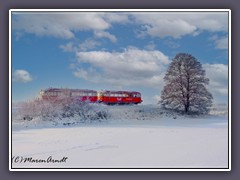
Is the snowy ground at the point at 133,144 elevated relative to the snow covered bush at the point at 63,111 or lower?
lower

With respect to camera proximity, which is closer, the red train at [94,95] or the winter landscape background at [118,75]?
the winter landscape background at [118,75]

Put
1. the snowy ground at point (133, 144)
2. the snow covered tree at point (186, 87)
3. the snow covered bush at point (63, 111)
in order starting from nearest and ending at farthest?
the snowy ground at point (133, 144), the snow covered tree at point (186, 87), the snow covered bush at point (63, 111)

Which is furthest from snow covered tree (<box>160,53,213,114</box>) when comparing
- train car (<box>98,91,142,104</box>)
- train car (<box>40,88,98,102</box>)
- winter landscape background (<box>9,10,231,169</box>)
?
train car (<box>40,88,98,102</box>)

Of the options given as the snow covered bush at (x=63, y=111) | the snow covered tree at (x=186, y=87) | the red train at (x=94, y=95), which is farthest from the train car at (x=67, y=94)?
the snow covered tree at (x=186, y=87)

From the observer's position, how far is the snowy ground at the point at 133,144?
18.0 feet

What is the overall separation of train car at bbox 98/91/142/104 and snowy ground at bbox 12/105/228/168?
0.21 m

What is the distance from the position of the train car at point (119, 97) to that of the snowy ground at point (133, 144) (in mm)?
215

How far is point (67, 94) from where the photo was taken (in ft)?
19.3

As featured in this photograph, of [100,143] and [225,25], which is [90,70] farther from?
[225,25]

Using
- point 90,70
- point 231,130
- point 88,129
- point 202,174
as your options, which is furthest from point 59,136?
point 231,130

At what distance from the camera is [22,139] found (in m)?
5.59

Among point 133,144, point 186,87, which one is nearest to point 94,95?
point 133,144

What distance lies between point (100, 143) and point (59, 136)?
0.69 meters

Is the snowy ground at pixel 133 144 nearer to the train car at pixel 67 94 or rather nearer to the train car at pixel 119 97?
the train car at pixel 119 97
